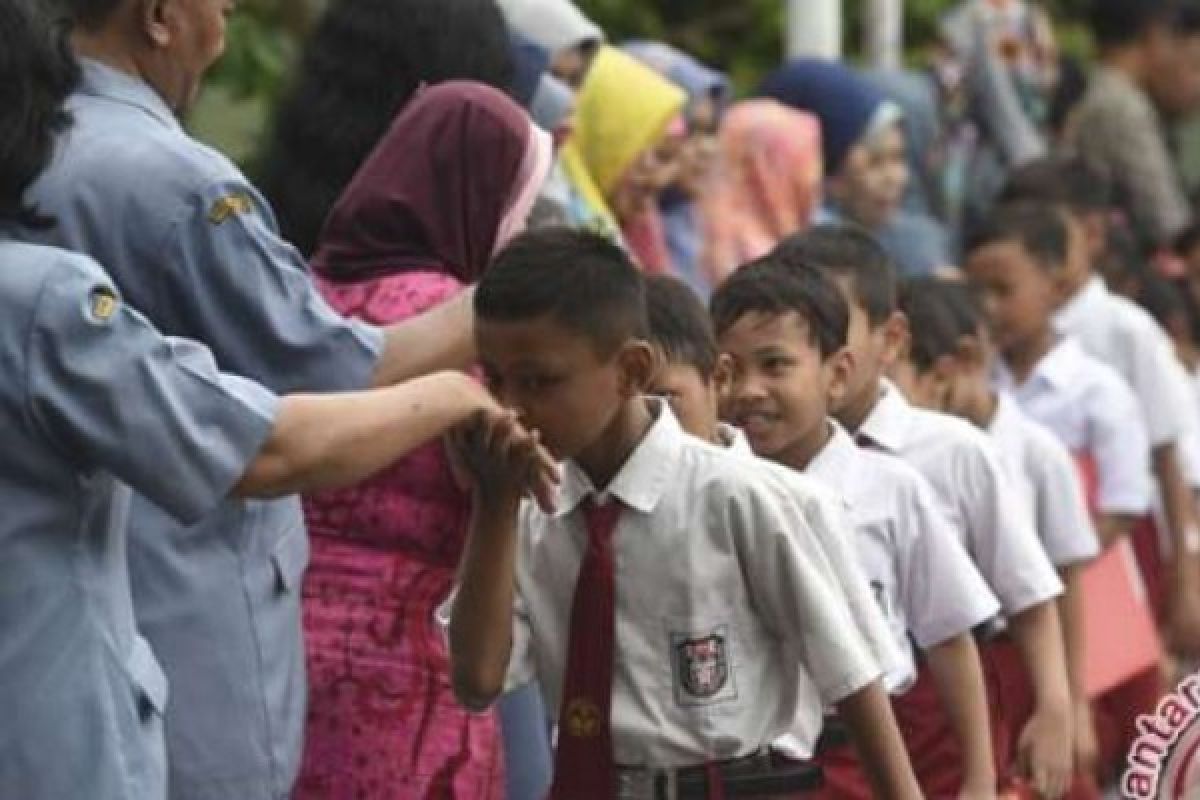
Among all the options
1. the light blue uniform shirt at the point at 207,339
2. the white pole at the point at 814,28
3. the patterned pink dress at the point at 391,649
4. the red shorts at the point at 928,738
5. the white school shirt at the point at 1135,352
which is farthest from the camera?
the white pole at the point at 814,28

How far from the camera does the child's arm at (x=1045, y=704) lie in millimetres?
7625

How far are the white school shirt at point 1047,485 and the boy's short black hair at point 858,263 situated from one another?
923 millimetres

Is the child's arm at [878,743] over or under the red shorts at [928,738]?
over

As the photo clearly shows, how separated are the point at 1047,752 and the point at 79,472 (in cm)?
296

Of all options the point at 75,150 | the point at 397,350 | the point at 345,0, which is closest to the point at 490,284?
the point at 397,350

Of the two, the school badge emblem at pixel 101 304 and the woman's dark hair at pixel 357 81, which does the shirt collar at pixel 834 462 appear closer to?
the woman's dark hair at pixel 357 81

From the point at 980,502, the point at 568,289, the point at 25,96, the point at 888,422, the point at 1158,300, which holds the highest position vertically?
the point at 25,96

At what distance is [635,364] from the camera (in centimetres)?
594

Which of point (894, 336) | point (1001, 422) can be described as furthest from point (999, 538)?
point (1001, 422)

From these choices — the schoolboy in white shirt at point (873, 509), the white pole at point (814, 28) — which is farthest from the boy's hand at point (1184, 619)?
the schoolboy in white shirt at point (873, 509)

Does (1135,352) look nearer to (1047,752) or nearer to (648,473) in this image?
(1047,752)

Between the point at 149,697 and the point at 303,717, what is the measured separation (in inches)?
31.3

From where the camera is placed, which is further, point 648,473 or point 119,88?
point 648,473

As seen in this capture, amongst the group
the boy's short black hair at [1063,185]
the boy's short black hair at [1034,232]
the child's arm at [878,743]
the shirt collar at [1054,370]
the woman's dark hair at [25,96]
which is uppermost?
the woman's dark hair at [25,96]
